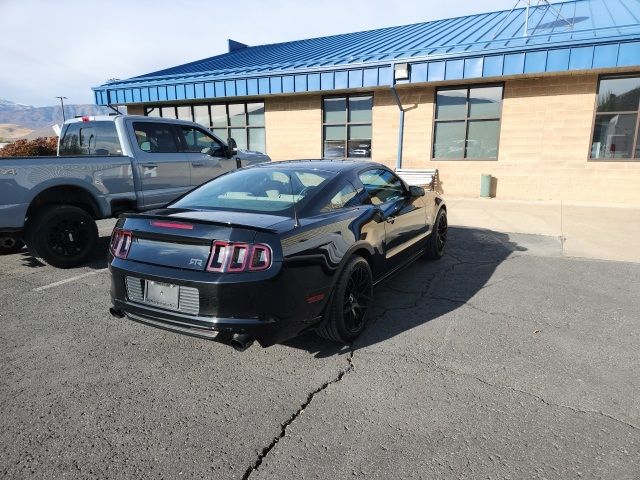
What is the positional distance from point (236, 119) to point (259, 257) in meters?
13.5

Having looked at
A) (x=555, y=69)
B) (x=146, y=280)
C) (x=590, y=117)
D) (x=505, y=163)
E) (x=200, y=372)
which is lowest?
(x=200, y=372)

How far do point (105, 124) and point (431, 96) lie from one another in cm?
877

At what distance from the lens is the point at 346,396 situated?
2748mm

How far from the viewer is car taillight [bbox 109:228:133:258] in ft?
10.2

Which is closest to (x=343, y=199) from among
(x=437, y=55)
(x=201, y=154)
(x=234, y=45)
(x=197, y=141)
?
(x=201, y=154)

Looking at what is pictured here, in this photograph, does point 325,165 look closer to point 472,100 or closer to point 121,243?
point 121,243

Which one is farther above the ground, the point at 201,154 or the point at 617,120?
the point at 617,120

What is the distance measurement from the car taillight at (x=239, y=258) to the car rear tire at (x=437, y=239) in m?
3.26

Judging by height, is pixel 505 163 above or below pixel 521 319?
above

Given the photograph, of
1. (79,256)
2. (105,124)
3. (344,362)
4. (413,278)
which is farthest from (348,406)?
(105,124)

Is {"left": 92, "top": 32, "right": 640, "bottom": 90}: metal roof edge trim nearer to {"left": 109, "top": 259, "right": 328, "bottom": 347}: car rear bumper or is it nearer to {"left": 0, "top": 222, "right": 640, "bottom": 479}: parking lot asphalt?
{"left": 0, "top": 222, "right": 640, "bottom": 479}: parking lot asphalt

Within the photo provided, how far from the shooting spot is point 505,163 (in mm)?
11469

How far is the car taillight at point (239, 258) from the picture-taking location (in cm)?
270

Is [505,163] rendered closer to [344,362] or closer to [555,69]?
[555,69]
